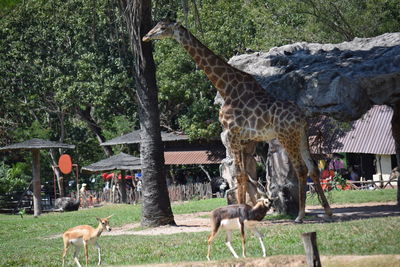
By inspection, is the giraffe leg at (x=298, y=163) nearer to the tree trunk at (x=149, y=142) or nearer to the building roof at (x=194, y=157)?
the tree trunk at (x=149, y=142)

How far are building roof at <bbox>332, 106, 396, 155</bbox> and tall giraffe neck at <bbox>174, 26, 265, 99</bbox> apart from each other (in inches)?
687

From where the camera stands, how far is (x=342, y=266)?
891cm

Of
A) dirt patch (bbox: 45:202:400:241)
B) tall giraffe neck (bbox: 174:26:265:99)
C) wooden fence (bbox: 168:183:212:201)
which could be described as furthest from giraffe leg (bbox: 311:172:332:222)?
wooden fence (bbox: 168:183:212:201)

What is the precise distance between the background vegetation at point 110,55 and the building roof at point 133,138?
783 mm

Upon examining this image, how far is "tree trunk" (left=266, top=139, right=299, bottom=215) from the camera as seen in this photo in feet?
57.2

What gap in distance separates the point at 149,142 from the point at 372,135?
1812 cm

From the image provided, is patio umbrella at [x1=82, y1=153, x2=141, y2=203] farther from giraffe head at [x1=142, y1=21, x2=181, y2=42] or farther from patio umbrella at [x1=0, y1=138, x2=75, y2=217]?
giraffe head at [x1=142, y1=21, x2=181, y2=42]

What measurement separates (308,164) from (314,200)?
7585mm

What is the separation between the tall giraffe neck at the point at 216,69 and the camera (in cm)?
1538

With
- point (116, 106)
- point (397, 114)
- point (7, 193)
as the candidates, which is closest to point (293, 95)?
point (397, 114)

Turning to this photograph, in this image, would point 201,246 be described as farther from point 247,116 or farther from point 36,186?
point 36,186

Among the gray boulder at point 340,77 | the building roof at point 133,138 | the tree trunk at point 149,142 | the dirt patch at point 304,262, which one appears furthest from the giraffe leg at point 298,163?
the building roof at point 133,138

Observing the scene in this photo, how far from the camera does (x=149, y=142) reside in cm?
1723

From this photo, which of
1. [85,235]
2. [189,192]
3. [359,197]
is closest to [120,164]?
[189,192]
